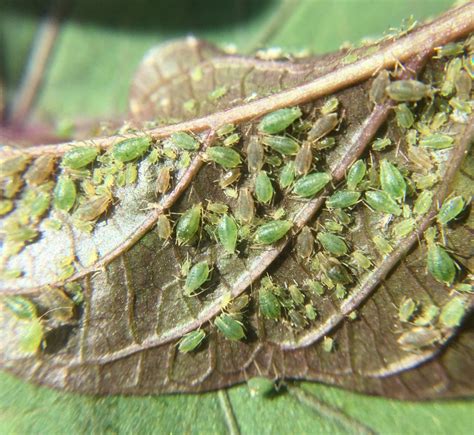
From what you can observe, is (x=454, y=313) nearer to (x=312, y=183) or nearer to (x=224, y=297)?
(x=312, y=183)

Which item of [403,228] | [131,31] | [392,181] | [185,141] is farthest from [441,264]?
[131,31]

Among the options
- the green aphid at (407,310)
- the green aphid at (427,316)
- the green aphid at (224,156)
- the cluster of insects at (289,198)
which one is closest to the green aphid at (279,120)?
the cluster of insects at (289,198)

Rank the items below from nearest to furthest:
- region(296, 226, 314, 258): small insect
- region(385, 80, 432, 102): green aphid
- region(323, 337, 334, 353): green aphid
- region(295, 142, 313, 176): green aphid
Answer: region(385, 80, 432, 102): green aphid
region(295, 142, 313, 176): green aphid
region(296, 226, 314, 258): small insect
region(323, 337, 334, 353): green aphid

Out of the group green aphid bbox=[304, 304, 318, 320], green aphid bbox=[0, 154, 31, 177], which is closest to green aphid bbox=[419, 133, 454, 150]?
green aphid bbox=[304, 304, 318, 320]

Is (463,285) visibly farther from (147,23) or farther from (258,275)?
(147,23)

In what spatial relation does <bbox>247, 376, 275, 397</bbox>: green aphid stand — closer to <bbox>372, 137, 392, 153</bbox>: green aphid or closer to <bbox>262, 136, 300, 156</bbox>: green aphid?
<bbox>262, 136, 300, 156</bbox>: green aphid

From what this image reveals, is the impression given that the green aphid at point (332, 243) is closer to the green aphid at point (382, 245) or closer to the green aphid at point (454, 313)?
the green aphid at point (382, 245)

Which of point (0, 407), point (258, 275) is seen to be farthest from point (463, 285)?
point (0, 407)
